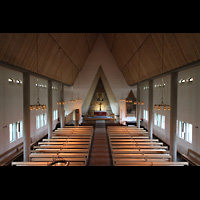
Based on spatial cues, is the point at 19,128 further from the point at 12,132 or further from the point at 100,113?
the point at 100,113

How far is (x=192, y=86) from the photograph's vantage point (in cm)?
912

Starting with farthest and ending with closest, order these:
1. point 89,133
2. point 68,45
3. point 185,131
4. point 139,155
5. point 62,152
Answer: point 89,133 < point 68,45 < point 185,131 < point 62,152 < point 139,155

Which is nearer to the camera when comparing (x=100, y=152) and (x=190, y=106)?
(x=100, y=152)

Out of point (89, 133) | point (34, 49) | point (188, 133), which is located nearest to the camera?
point (34, 49)

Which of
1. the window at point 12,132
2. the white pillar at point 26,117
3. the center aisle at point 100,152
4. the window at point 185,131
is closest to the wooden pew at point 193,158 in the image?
the window at point 185,131

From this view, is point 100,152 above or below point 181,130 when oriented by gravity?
below

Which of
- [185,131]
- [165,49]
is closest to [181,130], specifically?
Answer: [185,131]

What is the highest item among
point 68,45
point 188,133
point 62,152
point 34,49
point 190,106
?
point 68,45

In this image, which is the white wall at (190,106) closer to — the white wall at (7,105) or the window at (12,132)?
the white wall at (7,105)

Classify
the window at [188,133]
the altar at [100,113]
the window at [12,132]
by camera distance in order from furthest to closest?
the altar at [100,113] → the window at [12,132] → the window at [188,133]

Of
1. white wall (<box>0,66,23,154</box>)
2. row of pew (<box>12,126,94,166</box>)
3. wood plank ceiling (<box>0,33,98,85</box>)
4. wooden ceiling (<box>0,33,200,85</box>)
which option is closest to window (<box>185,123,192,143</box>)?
wooden ceiling (<box>0,33,200,85</box>)

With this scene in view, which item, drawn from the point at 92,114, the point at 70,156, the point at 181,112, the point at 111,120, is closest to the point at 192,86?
the point at 181,112

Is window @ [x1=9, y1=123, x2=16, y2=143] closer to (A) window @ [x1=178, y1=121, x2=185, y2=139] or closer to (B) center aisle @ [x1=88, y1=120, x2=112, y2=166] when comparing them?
(B) center aisle @ [x1=88, y1=120, x2=112, y2=166]
